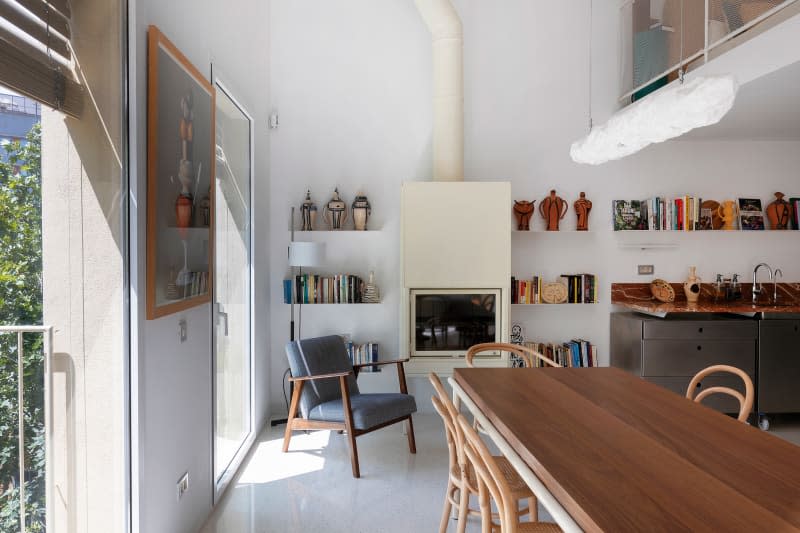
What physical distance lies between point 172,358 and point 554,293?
3368mm

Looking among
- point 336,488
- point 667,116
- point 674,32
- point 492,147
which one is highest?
point 674,32

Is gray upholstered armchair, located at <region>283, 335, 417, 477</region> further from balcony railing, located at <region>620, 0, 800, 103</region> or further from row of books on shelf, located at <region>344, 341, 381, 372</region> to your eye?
balcony railing, located at <region>620, 0, 800, 103</region>

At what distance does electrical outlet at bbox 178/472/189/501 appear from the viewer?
8.52 feet

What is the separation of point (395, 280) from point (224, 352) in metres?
1.81

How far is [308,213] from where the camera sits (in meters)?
4.80

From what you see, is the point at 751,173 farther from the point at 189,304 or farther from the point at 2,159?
the point at 2,159

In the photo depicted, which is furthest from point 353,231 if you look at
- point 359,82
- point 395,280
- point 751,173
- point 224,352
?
point 751,173

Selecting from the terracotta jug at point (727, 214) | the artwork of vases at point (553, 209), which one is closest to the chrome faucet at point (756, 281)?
the terracotta jug at point (727, 214)

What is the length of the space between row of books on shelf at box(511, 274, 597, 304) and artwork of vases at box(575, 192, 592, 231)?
436 mm

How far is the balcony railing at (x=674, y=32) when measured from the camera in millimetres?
3361

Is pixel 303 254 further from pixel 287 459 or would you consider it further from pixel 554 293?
pixel 554 293

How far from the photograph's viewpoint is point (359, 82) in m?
4.93

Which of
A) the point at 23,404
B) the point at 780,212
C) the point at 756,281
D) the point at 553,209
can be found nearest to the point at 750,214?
the point at 780,212

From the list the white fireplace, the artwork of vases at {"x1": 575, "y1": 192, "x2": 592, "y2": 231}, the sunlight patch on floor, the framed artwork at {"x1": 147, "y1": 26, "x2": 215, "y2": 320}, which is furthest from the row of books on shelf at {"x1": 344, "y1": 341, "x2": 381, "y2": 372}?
the artwork of vases at {"x1": 575, "y1": 192, "x2": 592, "y2": 231}
